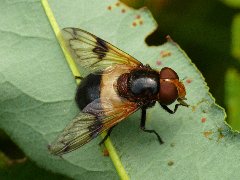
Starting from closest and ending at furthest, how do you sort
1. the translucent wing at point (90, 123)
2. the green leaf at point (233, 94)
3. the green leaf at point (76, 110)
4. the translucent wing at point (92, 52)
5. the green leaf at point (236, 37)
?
the translucent wing at point (90, 123)
the green leaf at point (76, 110)
the translucent wing at point (92, 52)
the green leaf at point (233, 94)
the green leaf at point (236, 37)

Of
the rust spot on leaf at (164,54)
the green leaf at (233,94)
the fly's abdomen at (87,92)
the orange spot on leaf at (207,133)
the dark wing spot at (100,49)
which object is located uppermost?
the dark wing spot at (100,49)

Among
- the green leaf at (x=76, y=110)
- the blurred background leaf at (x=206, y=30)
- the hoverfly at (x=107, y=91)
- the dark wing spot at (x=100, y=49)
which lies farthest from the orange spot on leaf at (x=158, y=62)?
the blurred background leaf at (x=206, y=30)

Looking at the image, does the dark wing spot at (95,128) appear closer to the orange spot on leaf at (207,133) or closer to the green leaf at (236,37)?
the orange spot on leaf at (207,133)

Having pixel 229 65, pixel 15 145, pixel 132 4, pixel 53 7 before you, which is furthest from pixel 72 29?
pixel 229 65

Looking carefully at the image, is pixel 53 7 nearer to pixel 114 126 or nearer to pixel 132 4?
pixel 132 4

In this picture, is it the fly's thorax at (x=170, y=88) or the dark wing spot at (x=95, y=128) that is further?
the fly's thorax at (x=170, y=88)

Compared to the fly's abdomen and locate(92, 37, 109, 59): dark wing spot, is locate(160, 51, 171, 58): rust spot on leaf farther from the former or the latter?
the fly's abdomen

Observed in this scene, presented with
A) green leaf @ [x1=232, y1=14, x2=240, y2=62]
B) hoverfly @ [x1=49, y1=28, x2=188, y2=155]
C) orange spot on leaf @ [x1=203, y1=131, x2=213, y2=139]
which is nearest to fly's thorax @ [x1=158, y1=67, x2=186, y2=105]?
hoverfly @ [x1=49, y1=28, x2=188, y2=155]
